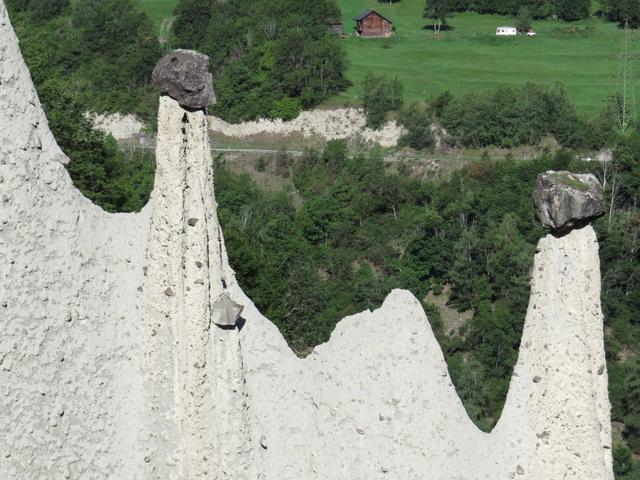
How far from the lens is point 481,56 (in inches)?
4432

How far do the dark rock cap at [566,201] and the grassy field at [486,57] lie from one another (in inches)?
3357

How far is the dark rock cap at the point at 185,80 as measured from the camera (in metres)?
10.8

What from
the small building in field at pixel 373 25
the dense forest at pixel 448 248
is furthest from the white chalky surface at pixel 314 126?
the small building in field at pixel 373 25

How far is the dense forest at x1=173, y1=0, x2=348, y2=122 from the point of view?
343 ft

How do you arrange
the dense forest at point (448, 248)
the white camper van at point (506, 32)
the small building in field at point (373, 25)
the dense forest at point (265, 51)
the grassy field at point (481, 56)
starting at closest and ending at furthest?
the dense forest at point (448, 248) < the grassy field at point (481, 56) < the dense forest at point (265, 51) < the small building in field at point (373, 25) < the white camper van at point (506, 32)

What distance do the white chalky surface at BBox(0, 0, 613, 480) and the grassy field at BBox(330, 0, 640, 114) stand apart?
280ft

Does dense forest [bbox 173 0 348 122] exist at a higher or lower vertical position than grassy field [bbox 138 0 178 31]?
higher

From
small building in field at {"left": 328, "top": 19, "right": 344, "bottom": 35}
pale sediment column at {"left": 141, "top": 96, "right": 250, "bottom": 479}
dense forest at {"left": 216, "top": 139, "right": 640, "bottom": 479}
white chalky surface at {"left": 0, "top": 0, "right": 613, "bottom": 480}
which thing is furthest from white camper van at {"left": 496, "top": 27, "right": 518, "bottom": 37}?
pale sediment column at {"left": 141, "top": 96, "right": 250, "bottom": 479}

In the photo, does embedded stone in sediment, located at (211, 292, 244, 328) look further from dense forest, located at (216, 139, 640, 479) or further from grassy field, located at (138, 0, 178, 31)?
grassy field, located at (138, 0, 178, 31)

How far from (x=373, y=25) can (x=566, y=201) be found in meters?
109

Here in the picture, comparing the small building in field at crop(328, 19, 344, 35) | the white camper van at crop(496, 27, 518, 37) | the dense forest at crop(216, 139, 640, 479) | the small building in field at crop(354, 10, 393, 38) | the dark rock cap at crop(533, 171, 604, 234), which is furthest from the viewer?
the white camper van at crop(496, 27, 518, 37)

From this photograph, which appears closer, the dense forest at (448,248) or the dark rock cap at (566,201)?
the dark rock cap at (566,201)

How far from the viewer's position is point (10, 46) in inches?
448

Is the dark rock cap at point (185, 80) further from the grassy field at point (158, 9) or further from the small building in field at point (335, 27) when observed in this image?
the grassy field at point (158, 9)
